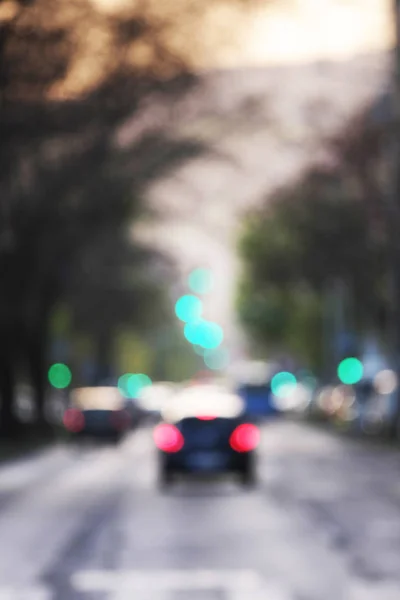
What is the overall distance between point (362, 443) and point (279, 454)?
8.16 m

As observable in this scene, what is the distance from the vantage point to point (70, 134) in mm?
43156

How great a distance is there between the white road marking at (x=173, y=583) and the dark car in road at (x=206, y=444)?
663 inches

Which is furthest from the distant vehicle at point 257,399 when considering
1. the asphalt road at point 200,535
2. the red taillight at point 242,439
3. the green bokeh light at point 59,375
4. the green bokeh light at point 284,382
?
the red taillight at point 242,439

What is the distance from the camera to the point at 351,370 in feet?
238

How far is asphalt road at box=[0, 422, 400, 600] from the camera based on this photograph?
1716cm

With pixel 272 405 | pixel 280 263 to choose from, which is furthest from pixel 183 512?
pixel 272 405

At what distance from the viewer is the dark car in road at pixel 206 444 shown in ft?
117

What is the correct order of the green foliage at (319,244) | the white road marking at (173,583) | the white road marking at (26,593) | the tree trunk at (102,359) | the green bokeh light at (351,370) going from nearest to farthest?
the white road marking at (26,593)
the white road marking at (173,583)
the green foliage at (319,244)
the green bokeh light at (351,370)
the tree trunk at (102,359)

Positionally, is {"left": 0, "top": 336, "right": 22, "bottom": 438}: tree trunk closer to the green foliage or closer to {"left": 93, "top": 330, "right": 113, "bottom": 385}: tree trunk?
the green foliage

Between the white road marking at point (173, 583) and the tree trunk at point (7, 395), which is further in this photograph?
the tree trunk at point (7, 395)

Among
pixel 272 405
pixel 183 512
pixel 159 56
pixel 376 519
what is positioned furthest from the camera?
pixel 272 405

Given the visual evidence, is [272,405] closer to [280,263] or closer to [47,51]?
[280,263]

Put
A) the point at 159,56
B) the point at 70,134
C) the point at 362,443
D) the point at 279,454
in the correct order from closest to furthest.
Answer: the point at 159,56 < the point at 70,134 < the point at 279,454 < the point at 362,443

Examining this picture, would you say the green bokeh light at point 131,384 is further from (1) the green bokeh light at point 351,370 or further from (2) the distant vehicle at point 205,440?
(2) the distant vehicle at point 205,440
